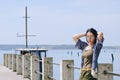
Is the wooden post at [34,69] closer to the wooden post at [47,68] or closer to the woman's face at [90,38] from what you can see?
the wooden post at [47,68]

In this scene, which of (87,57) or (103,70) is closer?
(103,70)

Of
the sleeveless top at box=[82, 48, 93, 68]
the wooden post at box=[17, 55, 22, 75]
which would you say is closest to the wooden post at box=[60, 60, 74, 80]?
the sleeveless top at box=[82, 48, 93, 68]

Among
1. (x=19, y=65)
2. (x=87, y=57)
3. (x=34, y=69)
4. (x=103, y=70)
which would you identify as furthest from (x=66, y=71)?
(x=19, y=65)

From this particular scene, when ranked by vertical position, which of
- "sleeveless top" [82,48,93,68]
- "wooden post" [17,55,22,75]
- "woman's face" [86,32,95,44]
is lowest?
"wooden post" [17,55,22,75]

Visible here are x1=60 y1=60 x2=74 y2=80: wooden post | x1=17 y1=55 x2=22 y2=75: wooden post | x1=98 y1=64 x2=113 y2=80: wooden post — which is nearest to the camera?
x1=98 y1=64 x2=113 y2=80: wooden post

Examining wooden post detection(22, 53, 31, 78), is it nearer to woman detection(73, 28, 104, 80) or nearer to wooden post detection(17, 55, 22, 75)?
wooden post detection(17, 55, 22, 75)

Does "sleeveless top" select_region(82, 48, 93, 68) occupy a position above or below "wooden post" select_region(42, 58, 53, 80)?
above

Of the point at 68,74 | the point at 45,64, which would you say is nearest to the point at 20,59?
the point at 45,64

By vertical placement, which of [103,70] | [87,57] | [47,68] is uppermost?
[87,57]

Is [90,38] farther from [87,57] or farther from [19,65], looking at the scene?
[19,65]

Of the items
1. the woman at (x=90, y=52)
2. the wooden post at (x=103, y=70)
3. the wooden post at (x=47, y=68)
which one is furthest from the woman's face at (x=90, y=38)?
the wooden post at (x=47, y=68)

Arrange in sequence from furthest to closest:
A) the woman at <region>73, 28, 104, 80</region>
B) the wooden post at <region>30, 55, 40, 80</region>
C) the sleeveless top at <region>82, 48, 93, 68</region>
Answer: the wooden post at <region>30, 55, 40, 80</region> < the sleeveless top at <region>82, 48, 93, 68</region> < the woman at <region>73, 28, 104, 80</region>

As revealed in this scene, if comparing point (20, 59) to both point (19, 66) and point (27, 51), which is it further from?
point (27, 51)

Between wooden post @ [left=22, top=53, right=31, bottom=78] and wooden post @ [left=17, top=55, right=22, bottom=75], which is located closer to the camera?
wooden post @ [left=22, top=53, right=31, bottom=78]
